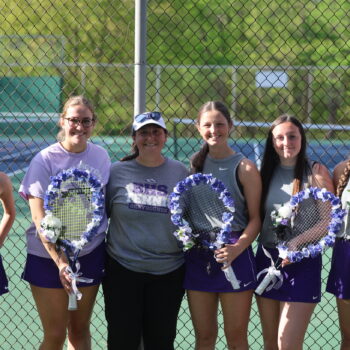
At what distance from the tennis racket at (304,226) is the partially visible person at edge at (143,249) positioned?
1.70ft

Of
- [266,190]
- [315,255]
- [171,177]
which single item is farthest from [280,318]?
[171,177]

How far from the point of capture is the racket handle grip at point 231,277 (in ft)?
12.2

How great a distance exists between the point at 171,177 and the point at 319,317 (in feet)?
8.34

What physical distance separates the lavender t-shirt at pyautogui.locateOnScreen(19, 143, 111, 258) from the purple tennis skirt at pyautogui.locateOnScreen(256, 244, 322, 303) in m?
0.97

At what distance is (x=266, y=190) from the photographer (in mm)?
3861

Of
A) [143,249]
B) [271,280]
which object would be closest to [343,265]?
[271,280]

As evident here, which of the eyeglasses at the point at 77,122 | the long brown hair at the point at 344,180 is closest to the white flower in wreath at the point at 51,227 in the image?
the eyeglasses at the point at 77,122

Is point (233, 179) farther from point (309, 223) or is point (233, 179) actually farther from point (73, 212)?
→ point (73, 212)

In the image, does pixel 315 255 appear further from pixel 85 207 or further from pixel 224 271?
pixel 85 207

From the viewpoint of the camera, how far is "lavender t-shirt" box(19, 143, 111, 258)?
3.77m

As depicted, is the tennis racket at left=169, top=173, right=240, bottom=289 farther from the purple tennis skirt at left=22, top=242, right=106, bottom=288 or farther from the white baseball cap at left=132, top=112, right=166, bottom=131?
the purple tennis skirt at left=22, top=242, right=106, bottom=288

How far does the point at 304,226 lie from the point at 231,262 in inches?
16.9

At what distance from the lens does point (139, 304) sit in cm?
386

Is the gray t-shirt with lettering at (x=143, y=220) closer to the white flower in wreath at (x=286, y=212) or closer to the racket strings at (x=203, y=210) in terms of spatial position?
the racket strings at (x=203, y=210)
